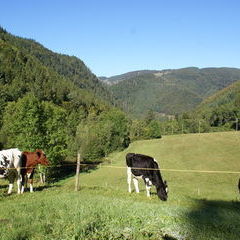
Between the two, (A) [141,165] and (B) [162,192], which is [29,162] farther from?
(B) [162,192]

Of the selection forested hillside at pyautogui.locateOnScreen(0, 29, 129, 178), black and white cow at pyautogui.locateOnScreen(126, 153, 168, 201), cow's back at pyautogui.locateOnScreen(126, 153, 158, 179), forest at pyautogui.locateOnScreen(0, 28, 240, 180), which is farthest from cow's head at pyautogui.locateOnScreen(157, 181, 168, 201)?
forest at pyautogui.locateOnScreen(0, 28, 240, 180)

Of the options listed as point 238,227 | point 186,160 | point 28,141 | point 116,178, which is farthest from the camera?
point 186,160

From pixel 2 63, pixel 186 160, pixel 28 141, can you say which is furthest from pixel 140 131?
pixel 28 141

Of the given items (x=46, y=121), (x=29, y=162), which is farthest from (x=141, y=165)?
(x=46, y=121)

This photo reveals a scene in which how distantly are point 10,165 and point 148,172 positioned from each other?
7237 millimetres

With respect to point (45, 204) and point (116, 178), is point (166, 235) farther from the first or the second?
point (116, 178)

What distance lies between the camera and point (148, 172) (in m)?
18.1

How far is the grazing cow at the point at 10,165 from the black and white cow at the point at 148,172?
6058 millimetres

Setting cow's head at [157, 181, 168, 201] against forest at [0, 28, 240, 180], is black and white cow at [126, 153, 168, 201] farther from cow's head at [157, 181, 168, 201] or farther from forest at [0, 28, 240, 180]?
forest at [0, 28, 240, 180]

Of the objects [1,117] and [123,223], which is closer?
[123,223]

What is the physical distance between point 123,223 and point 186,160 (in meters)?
84.5

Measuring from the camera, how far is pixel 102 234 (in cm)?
795

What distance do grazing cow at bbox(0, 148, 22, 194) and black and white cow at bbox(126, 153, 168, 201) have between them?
6.06m

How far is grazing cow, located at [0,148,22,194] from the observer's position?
52.9ft
